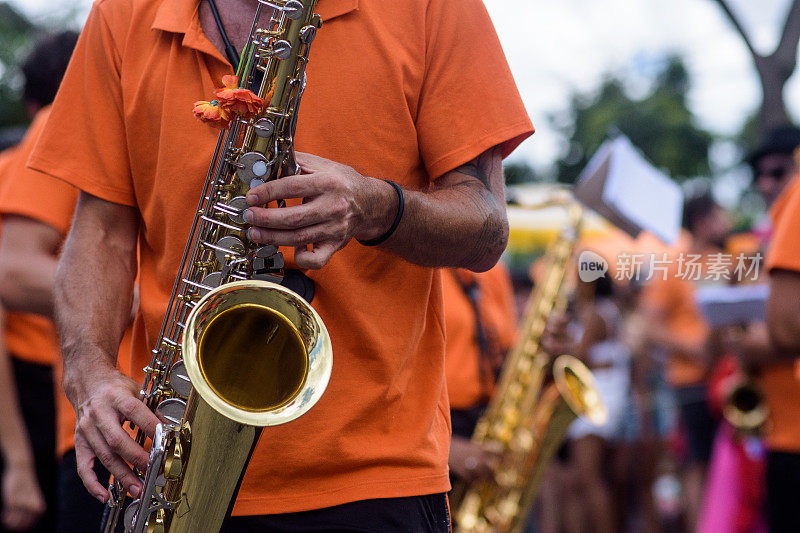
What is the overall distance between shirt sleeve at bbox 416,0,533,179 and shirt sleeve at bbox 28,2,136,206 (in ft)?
2.39

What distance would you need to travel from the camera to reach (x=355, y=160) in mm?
2016

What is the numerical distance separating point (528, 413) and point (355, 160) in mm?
3417

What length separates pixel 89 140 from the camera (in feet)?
7.29

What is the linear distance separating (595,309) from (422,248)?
596 centimetres

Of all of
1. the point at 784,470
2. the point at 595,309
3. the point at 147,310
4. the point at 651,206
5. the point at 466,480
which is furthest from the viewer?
the point at 595,309

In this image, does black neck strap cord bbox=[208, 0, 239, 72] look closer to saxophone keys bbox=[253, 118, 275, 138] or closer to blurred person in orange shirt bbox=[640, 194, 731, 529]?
saxophone keys bbox=[253, 118, 275, 138]

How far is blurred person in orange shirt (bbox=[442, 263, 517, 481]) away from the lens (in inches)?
177

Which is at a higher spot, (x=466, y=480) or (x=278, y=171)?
(x=278, y=171)

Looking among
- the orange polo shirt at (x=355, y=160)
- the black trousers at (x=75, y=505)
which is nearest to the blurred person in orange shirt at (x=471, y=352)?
the black trousers at (x=75, y=505)

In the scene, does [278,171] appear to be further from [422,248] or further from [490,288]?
[490,288]

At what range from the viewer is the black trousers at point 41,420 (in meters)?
4.29

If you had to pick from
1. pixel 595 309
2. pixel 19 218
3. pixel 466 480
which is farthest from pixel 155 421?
pixel 595 309

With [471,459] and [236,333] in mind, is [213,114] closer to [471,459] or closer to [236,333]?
[236,333]

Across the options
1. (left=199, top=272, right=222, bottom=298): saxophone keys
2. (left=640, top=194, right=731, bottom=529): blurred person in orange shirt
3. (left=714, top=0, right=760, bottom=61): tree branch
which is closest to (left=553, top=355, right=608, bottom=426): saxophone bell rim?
(left=714, top=0, right=760, bottom=61): tree branch
